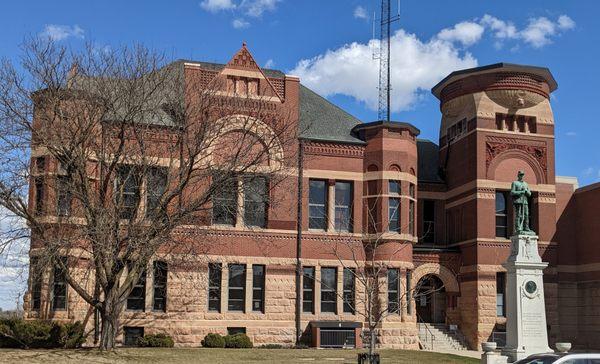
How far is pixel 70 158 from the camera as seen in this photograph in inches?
931

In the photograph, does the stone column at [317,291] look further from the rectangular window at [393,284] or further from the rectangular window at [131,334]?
the rectangular window at [131,334]

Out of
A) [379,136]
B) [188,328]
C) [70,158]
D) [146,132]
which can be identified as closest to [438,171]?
[379,136]

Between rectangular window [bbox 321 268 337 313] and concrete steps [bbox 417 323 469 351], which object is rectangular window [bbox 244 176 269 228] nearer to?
rectangular window [bbox 321 268 337 313]

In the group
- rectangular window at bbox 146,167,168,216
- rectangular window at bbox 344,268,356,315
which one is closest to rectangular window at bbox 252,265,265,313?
rectangular window at bbox 344,268,356,315

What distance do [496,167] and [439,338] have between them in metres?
9.10

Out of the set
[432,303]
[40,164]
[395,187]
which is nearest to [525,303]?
[395,187]

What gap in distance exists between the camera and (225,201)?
28172mm

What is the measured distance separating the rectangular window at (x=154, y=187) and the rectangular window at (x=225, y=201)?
1.94 metres

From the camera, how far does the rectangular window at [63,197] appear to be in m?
24.0

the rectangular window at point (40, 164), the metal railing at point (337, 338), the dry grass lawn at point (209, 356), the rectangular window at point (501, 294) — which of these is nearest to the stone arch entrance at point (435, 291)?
the rectangular window at point (501, 294)

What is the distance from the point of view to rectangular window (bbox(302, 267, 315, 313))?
1340 inches

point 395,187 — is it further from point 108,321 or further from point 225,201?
point 108,321

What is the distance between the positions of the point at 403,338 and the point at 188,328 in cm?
984

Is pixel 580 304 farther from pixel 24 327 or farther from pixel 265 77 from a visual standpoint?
pixel 24 327
